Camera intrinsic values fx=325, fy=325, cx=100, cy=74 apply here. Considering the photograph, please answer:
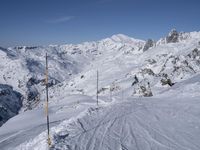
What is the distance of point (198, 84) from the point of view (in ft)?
172

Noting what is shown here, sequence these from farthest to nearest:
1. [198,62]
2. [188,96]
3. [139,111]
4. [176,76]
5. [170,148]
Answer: [198,62] < [176,76] < [188,96] < [139,111] < [170,148]

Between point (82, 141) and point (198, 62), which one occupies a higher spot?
point (198, 62)

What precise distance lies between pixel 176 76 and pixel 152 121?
6469cm

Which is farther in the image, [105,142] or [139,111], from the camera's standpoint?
[139,111]

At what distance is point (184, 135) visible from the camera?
853 inches

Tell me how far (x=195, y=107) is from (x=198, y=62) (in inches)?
3033

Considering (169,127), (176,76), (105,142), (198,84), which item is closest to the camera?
(105,142)

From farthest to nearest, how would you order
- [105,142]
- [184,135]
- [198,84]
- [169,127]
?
[198,84], [169,127], [184,135], [105,142]

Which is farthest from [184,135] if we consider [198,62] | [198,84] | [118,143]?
[198,62]

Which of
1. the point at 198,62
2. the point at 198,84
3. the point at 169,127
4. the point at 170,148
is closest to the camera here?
the point at 170,148

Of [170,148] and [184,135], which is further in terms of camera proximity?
[184,135]

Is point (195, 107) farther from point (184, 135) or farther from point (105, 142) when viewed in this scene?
point (105, 142)

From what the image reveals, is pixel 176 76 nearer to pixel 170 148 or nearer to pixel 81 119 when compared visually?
pixel 81 119

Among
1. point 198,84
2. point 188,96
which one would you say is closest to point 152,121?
point 188,96
